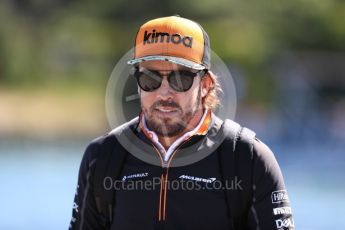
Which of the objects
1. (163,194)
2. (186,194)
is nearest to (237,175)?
(186,194)

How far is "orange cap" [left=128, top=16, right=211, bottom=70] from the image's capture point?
11.7 ft

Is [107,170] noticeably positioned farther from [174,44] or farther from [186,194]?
[174,44]

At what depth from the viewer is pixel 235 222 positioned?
345cm

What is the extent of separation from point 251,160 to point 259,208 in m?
0.22

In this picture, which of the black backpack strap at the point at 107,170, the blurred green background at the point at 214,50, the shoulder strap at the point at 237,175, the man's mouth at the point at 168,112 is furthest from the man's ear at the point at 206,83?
the blurred green background at the point at 214,50

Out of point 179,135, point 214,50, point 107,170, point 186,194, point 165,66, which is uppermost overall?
point 214,50

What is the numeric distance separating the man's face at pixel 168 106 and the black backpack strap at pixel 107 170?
0.20m

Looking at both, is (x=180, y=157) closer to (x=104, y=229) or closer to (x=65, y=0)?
(x=104, y=229)

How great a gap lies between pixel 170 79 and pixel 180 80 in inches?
1.9

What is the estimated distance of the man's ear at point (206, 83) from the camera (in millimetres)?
3783

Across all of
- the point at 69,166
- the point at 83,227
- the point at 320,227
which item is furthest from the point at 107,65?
the point at 83,227

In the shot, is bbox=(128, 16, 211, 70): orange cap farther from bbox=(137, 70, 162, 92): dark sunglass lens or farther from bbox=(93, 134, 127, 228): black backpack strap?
bbox=(93, 134, 127, 228): black backpack strap

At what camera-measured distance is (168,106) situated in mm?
3559

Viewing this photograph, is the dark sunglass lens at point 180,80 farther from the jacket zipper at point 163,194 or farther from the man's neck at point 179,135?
→ the jacket zipper at point 163,194
